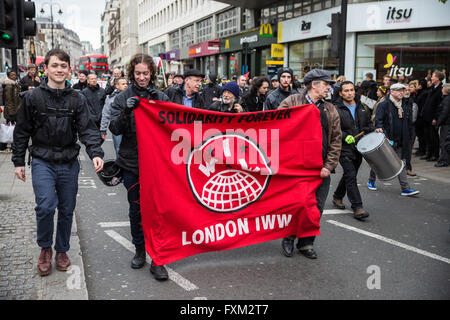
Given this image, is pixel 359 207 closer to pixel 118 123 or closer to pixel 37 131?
pixel 118 123

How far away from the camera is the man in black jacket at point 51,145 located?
13.2ft

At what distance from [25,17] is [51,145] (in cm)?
514

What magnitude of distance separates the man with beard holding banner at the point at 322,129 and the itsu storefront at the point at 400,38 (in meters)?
14.1

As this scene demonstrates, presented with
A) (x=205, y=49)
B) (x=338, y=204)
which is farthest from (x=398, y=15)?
(x=205, y=49)

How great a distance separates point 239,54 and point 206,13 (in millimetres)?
9208

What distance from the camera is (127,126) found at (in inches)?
166

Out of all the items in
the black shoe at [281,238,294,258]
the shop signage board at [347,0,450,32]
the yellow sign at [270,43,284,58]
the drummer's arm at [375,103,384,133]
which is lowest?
the black shoe at [281,238,294,258]

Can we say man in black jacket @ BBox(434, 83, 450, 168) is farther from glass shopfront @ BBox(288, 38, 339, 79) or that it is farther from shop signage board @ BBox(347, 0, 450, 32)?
glass shopfront @ BBox(288, 38, 339, 79)

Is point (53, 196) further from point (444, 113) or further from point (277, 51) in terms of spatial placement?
point (277, 51)

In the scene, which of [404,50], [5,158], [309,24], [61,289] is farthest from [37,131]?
[309,24]

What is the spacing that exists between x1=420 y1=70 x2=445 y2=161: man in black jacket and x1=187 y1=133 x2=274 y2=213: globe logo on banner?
8.30 meters

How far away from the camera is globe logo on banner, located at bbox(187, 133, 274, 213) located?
14.2 ft

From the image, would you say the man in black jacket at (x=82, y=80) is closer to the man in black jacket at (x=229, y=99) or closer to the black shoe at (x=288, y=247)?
the man in black jacket at (x=229, y=99)

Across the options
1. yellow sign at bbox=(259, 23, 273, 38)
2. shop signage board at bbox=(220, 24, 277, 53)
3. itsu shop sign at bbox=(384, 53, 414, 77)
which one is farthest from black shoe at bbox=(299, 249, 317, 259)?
yellow sign at bbox=(259, 23, 273, 38)
